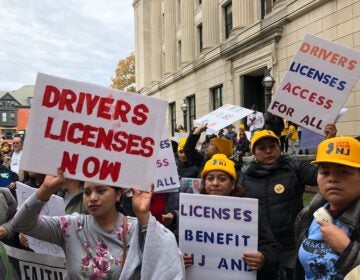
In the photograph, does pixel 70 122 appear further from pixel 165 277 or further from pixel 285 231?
pixel 285 231

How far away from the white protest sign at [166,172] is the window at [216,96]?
70.3ft

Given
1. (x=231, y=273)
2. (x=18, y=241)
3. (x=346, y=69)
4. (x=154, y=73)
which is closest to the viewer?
(x=231, y=273)

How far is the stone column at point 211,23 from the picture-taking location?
89.3 ft

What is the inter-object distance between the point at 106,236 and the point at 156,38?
40463 millimetres

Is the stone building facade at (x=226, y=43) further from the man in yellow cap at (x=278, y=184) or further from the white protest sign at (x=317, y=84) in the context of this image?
the white protest sign at (x=317, y=84)

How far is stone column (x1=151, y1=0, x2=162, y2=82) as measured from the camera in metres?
41.3

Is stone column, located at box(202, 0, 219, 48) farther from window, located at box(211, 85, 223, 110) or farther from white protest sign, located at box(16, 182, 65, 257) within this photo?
white protest sign, located at box(16, 182, 65, 257)

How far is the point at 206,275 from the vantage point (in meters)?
3.13

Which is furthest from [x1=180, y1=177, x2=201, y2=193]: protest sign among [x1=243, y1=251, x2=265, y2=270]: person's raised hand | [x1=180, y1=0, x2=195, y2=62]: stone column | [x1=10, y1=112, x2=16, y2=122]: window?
[x1=10, y1=112, x2=16, y2=122]: window

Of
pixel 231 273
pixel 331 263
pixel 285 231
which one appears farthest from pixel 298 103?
pixel 331 263

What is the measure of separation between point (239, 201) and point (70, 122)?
1.28m

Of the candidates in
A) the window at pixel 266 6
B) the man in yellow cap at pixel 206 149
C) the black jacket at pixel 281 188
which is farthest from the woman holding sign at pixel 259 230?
the window at pixel 266 6

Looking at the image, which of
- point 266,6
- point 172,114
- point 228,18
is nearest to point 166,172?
point 266,6

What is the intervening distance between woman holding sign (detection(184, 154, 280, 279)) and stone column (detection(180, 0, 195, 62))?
29359 millimetres
